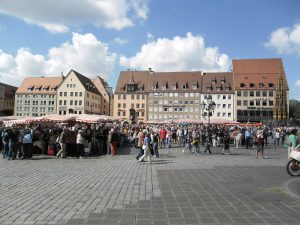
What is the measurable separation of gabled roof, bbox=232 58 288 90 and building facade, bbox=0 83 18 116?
231 ft

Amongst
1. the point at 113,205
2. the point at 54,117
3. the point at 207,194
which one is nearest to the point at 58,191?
the point at 113,205

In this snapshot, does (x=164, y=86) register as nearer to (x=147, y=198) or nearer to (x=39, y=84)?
(x=39, y=84)

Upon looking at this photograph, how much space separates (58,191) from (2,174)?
14.9 feet

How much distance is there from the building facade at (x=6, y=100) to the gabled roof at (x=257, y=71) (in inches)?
2768

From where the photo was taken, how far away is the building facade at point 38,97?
105 m

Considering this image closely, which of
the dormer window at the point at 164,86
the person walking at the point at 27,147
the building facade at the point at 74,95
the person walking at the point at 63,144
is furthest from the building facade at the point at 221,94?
the person walking at the point at 27,147

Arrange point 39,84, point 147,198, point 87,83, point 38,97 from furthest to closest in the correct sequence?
point 39,84 < point 38,97 < point 87,83 < point 147,198

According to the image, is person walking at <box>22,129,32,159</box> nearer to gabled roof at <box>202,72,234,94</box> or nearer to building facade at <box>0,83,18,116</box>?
gabled roof at <box>202,72,234,94</box>

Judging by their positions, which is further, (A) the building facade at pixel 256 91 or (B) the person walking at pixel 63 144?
(A) the building facade at pixel 256 91

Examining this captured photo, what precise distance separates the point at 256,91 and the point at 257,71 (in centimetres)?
592

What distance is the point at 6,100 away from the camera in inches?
4611

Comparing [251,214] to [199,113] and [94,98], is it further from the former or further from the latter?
[94,98]

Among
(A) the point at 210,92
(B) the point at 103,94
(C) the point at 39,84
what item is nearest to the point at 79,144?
(A) the point at 210,92

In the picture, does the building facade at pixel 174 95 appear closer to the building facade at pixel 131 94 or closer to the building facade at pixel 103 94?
the building facade at pixel 131 94
